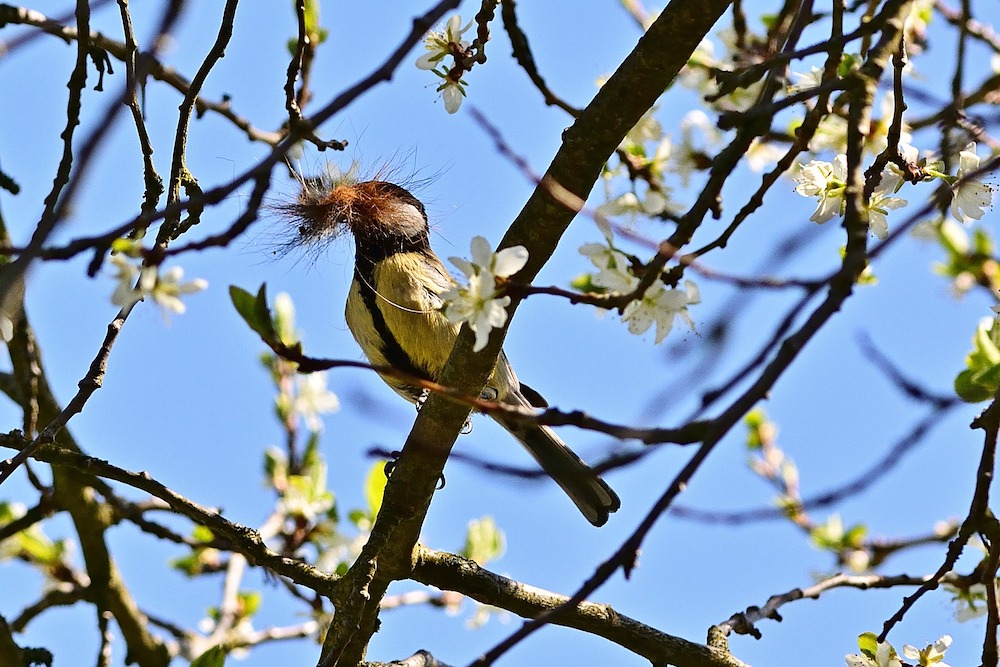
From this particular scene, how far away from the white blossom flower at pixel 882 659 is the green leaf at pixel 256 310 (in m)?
1.68

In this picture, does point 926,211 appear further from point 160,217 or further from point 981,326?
point 981,326

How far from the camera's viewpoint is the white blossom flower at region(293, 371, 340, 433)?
17.4 ft

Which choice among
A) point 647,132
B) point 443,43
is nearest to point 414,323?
point 647,132

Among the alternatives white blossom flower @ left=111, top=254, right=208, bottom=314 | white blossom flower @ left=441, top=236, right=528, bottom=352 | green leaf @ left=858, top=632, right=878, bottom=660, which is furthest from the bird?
white blossom flower @ left=441, top=236, right=528, bottom=352

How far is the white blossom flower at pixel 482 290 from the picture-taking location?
2.04 m

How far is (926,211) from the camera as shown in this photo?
5.20 ft

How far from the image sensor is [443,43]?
290cm

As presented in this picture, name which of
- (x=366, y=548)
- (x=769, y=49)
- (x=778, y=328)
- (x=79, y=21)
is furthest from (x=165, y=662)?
(x=778, y=328)

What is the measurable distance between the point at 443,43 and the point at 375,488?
2.27 meters

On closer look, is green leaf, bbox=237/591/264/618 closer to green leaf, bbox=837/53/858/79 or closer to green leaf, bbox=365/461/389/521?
green leaf, bbox=365/461/389/521

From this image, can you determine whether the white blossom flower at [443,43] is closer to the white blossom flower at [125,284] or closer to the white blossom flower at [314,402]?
the white blossom flower at [125,284]

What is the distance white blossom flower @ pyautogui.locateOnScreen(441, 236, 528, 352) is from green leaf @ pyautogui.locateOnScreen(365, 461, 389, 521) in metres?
2.60

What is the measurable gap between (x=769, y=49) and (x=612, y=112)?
91 centimetres

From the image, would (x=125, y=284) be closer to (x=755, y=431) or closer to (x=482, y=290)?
(x=482, y=290)
